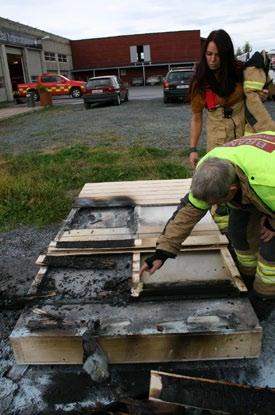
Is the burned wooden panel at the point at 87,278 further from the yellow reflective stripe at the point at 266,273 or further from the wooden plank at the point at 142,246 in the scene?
the yellow reflective stripe at the point at 266,273

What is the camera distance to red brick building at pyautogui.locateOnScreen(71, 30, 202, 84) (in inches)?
1668

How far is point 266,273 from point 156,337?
757mm

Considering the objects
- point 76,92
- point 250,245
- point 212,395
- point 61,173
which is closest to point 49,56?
point 76,92

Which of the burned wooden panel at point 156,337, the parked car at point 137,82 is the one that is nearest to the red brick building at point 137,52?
the parked car at point 137,82

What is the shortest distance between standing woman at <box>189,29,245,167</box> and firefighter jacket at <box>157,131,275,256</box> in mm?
1114

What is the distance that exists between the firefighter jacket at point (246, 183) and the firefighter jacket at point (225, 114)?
112cm

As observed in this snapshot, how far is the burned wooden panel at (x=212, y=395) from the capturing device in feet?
6.36

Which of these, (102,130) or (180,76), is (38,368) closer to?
(102,130)

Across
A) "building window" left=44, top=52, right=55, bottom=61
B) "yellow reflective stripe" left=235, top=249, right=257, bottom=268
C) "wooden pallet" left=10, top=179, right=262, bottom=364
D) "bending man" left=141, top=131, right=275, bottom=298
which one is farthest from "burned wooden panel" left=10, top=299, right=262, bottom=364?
"building window" left=44, top=52, right=55, bottom=61

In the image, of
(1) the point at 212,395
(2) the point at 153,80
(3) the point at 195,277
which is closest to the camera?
(1) the point at 212,395

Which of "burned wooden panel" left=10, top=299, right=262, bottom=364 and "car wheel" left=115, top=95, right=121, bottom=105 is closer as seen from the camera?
"burned wooden panel" left=10, top=299, right=262, bottom=364

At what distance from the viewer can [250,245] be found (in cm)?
280

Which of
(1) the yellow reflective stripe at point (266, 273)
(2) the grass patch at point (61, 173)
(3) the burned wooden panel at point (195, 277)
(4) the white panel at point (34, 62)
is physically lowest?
(2) the grass patch at point (61, 173)

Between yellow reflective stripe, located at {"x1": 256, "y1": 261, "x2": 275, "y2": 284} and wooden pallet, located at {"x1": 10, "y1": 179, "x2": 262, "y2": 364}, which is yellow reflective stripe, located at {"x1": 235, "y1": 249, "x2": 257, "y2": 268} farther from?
yellow reflective stripe, located at {"x1": 256, "y1": 261, "x2": 275, "y2": 284}
